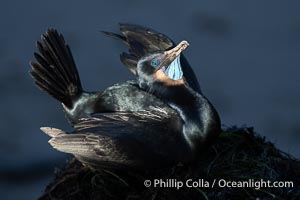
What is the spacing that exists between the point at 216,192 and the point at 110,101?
2.14 ft

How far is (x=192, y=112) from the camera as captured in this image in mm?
3500

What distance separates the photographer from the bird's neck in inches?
136

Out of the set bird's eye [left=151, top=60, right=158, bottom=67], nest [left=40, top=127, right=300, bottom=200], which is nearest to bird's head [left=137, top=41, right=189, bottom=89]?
bird's eye [left=151, top=60, right=158, bottom=67]

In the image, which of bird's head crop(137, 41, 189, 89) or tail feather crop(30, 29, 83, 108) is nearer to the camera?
bird's head crop(137, 41, 189, 89)

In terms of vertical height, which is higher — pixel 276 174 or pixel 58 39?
pixel 58 39

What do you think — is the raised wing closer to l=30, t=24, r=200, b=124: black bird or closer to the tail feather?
l=30, t=24, r=200, b=124: black bird

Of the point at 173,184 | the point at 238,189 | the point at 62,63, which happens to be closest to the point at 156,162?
the point at 173,184

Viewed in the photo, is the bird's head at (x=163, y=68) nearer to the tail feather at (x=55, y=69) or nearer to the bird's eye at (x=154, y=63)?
the bird's eye at (x=154, y=63)

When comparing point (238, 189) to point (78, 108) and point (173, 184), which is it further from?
point (78, 108)

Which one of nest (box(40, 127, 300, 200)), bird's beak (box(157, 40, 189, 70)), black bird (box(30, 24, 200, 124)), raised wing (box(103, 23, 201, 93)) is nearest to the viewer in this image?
nest (box(40, 127, 300, 200))

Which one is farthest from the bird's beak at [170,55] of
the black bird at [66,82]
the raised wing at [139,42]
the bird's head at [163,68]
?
the raised wing at [139,42]

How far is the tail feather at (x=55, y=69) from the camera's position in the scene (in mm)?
3789

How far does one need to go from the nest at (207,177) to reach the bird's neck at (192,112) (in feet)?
0.50

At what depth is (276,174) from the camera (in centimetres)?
353
